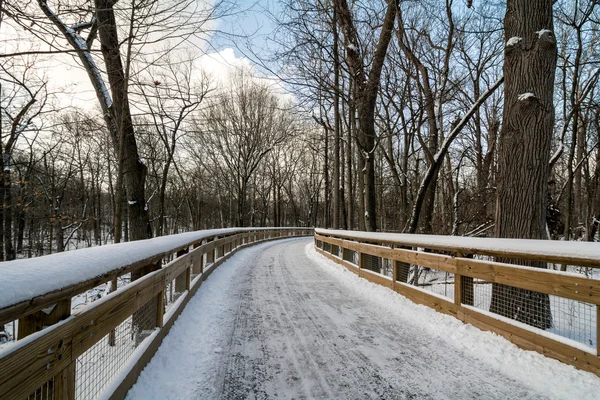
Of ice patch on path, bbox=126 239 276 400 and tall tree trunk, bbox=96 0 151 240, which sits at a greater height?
tall tree trunk, bbox=96 0 151 240

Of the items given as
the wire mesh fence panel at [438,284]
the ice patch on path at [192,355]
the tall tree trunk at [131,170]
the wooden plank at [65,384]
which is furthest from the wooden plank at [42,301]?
the tall tree trunk at [131,170]

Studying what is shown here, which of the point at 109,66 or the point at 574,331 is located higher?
the point at 109,66

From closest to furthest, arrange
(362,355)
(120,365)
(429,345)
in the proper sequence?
(120,365), (362,355), (429,345)

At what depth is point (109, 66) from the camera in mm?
5605

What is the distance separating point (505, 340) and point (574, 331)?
0.94 m

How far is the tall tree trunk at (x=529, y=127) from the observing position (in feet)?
13.9

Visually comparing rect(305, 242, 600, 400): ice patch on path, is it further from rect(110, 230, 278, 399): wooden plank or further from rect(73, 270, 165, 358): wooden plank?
rect(73, 270, 165, 358): wooden plank

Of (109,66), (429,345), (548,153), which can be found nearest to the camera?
(429,345)

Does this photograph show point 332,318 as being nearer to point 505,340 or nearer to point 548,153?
point 505,340

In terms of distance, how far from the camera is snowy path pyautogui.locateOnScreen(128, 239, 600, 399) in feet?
8.04

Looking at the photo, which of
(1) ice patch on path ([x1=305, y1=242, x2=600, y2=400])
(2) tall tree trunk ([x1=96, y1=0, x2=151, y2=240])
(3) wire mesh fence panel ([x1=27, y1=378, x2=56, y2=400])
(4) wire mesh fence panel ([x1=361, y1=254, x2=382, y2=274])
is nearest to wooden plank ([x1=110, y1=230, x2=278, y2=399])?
(3) wire mesh fence panel ([x1=27, y1=378, x2=56, y2=400])

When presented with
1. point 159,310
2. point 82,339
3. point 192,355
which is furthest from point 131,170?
point 82,339

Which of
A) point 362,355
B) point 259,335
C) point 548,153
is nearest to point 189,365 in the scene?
point 259,335

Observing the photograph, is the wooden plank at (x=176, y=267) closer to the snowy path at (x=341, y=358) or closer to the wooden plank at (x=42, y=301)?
the snowy path at (x=341, y=358)
